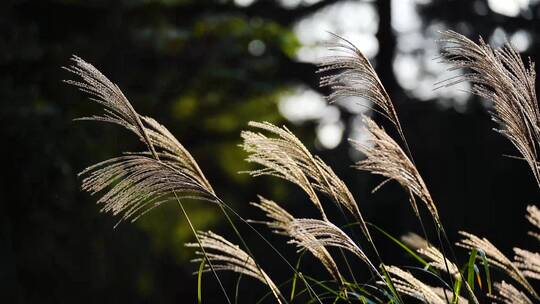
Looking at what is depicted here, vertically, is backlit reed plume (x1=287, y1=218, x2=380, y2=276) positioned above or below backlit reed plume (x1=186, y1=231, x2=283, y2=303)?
above

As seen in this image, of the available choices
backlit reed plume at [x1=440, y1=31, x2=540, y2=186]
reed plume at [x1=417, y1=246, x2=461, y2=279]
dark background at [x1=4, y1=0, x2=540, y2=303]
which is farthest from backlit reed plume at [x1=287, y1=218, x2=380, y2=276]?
dark background at [x1=4, y1=0, x2=540, y2=303]

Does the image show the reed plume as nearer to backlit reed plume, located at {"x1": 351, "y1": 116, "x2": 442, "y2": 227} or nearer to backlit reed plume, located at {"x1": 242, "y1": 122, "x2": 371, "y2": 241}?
backlit reed plume, located at {"x1": 351, "y1": 116, "x2": 442, "y2": 227}

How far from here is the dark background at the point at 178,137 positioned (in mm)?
7477

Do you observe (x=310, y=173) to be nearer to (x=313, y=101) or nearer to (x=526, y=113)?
(x=526, y=113)

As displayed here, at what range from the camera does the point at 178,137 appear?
879 cm

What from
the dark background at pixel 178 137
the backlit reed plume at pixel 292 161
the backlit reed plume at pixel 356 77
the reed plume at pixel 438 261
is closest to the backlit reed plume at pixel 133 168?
the backlit reed plume at pixel 292 161

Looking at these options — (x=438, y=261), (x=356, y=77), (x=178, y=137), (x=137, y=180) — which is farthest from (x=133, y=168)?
(x=178, y=137)

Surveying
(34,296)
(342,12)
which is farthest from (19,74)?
(342,12)

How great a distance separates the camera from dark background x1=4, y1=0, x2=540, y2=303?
7.48 meters

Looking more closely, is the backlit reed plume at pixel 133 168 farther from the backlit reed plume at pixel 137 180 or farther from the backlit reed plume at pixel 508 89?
the backlit reed plume at pixel 508 89

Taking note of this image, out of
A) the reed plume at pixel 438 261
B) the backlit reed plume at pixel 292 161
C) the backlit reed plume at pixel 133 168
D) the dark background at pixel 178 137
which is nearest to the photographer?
the backlit reed plume at pixel 133 168

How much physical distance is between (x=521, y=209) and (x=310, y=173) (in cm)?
764

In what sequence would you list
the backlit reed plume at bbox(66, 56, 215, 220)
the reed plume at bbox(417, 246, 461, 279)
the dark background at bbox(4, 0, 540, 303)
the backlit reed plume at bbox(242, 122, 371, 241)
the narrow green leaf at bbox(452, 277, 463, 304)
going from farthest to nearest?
the dark background at bbox(4, 0, 540, 303), the reed plume at bbox(417, 246, 461, 279), the narrow green leaf at bbox(452, 277, 463, 304), the backlit reed plume at bbox(242, 122, 371, 241), the backlit reed plume at bbox(66, 56, 215, 220)

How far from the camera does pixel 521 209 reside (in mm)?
9430
